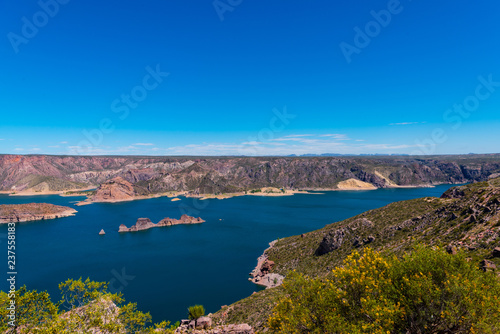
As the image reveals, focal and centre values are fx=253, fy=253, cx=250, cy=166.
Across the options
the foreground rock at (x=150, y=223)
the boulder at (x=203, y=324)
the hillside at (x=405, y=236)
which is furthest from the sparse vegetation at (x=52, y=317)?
the foreground rock at (x=150, y=223)

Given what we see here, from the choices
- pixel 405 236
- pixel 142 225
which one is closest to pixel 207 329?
pixel 405 236

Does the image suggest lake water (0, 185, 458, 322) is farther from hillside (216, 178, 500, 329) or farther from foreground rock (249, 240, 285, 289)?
hillside (216, 178, 500, 329)

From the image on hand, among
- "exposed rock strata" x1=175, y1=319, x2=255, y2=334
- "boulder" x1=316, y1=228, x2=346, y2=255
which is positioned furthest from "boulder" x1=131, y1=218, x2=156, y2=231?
"exposed rock strata" x1=175, y1=319, x2=255, y2=334

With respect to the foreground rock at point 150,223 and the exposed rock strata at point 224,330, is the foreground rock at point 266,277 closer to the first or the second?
the exposed rock strata at point 224,330

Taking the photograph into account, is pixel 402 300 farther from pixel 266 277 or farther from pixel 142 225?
pixel 142 225

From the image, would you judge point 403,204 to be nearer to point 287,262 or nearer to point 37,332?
point 287,262

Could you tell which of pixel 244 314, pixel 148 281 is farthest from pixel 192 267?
pixel 244 314

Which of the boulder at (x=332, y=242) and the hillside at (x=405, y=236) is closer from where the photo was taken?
the hillside at (x=405, y=236)
